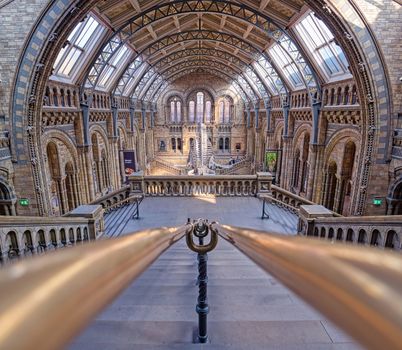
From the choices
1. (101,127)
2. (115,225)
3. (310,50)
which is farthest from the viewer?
(101,127)

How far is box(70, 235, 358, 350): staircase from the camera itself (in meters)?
2.60

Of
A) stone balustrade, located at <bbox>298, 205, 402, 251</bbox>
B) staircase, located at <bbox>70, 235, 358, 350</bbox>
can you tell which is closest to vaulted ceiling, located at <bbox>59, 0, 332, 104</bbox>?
stone balustrade, located at <bbox>298, 205, 402, 251</bbox>

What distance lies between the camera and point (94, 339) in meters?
2.62

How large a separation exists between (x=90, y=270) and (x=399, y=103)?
11831mm

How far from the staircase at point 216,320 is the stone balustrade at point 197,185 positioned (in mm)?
6786

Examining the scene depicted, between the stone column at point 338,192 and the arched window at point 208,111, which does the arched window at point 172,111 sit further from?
the stone column at point 338,192

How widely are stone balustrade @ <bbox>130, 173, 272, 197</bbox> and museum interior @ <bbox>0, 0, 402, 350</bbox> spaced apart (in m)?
0.06

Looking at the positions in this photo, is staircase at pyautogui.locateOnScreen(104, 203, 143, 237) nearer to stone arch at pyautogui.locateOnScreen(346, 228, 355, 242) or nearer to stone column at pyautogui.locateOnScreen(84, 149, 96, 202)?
stone arch at pyautogui.locateOnScreen(346, 228, 355, 242)

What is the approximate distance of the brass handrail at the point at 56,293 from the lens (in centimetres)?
→ 42

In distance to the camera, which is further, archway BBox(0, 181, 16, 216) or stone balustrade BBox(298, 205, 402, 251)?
archway BBox(0, 181, 16, 216)

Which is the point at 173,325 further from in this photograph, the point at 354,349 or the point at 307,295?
the point at 307,295

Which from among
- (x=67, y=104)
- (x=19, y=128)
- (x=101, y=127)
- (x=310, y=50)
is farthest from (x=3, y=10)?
(x=310, y=50)

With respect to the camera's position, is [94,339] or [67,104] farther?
[67,104]

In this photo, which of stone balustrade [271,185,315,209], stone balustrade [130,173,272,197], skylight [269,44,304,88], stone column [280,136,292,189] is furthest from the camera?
stone column [280,136,292,189]
